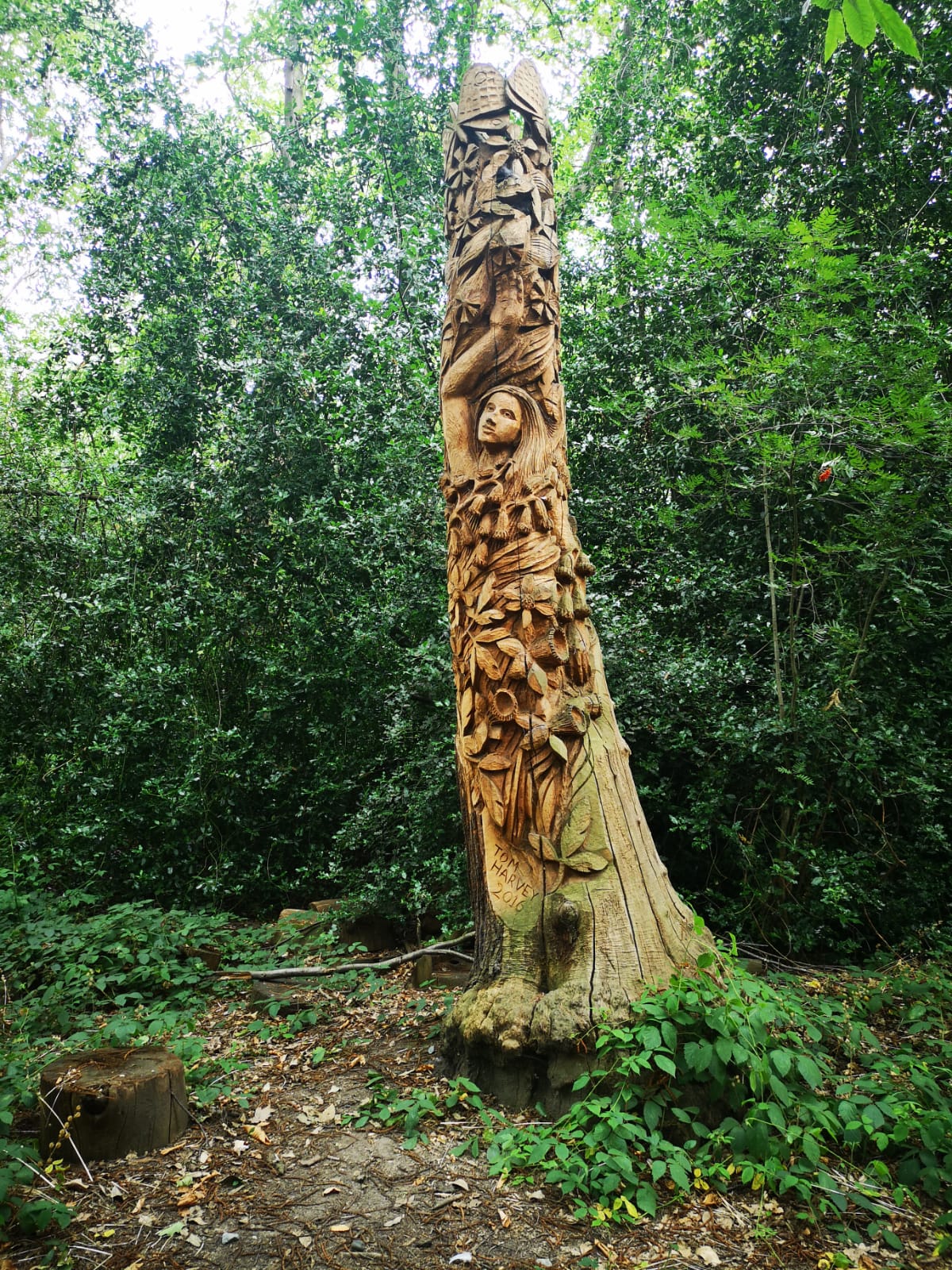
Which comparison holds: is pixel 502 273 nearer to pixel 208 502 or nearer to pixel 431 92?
pixel 208 502

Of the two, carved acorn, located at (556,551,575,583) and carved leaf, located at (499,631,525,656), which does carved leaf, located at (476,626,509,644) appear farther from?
carved acorn, located at (556,551,575,583)

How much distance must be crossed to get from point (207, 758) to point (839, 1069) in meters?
4.78

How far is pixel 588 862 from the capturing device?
124 inches

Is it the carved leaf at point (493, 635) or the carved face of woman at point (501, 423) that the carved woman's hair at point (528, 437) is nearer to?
the carved face of woman at point (501, 423)

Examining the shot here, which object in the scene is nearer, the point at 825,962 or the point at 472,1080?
the point at 472,1080

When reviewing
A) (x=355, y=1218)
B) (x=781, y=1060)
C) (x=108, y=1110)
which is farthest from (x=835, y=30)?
(x=108, y=1110)

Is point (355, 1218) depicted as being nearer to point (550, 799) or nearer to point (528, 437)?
point (550, 799)

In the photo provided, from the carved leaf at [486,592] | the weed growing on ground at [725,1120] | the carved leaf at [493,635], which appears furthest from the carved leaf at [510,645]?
the weed growing on ground at [725,1120]

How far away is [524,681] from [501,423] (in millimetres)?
1239

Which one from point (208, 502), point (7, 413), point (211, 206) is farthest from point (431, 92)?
point (7, 413)

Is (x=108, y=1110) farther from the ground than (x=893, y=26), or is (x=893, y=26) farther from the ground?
(x=893, y=26)

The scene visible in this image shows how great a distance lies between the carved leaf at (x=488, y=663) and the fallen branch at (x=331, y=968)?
1795 millimetres

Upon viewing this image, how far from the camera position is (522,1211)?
2.38 m

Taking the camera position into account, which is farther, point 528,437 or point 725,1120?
point 528,437
